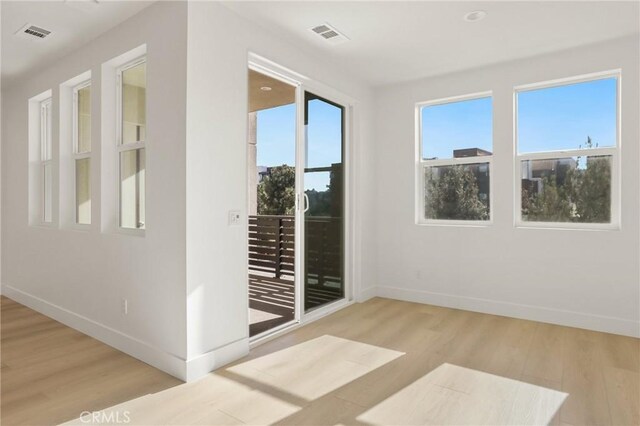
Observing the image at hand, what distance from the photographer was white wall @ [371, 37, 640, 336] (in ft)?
11.1

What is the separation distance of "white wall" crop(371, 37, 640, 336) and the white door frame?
532 millimetres

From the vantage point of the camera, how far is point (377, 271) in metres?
4.89

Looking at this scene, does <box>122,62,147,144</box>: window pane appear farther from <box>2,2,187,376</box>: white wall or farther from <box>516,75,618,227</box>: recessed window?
<box>516,75,618,227</box>: recessed window

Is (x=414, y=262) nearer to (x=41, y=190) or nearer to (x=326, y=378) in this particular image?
(x=326, y=378)

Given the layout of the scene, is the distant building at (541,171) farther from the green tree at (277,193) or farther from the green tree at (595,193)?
the green tree at (277,193)

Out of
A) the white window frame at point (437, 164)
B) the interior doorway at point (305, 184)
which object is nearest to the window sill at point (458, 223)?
the white window frame at point (437, 164)

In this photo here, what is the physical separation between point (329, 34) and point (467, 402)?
9.84 ft

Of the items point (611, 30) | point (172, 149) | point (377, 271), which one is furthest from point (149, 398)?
point (611, 30)

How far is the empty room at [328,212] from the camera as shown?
8.05 ft

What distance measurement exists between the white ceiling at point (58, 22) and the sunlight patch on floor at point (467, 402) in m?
3.22

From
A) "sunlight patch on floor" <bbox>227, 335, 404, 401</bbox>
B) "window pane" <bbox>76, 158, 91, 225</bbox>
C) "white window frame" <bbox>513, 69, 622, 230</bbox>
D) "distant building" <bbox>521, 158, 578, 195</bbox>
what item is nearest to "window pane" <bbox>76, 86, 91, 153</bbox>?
"window pane" <bbox>76, 158, 91, 225</bbox>

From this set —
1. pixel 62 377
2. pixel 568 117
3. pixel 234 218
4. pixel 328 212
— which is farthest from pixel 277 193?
pixel 568 117

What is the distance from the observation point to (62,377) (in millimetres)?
2533

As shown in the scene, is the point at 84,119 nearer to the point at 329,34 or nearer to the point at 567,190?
the point at 329,34
